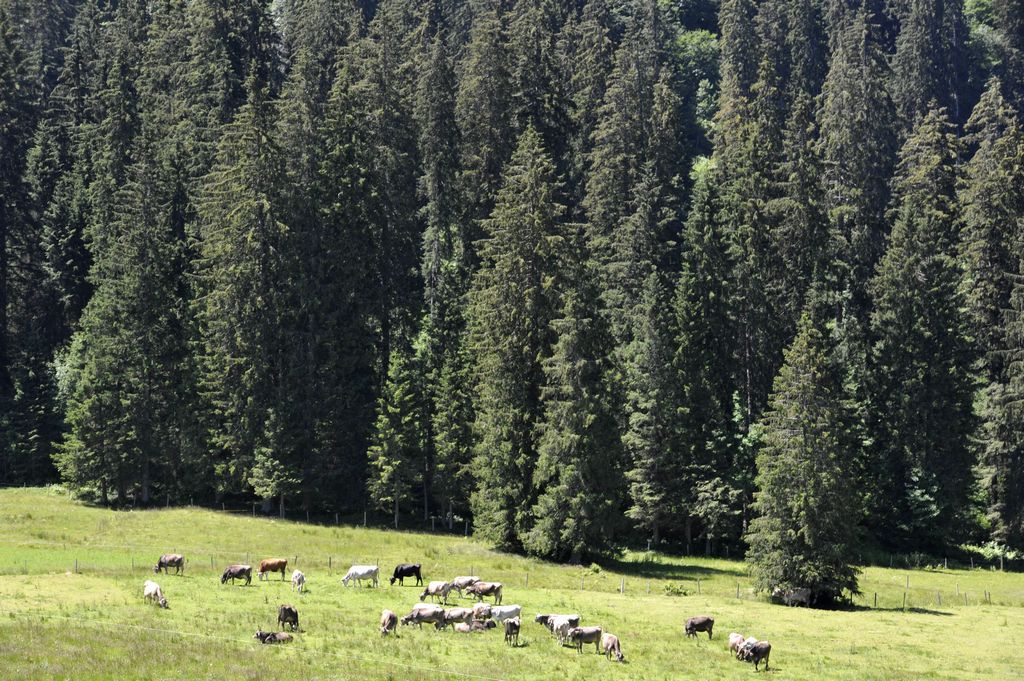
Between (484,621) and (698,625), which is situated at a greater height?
(698,625)

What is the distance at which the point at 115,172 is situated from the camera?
3939 inches

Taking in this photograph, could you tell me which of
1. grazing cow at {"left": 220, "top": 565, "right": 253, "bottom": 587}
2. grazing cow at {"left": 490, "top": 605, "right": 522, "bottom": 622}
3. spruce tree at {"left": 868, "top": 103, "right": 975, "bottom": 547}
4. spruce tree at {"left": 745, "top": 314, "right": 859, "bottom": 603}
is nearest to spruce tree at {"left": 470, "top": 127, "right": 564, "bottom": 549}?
spruce tree at {"left": 745, "top": 314, "right": 859, "bottom": 603}

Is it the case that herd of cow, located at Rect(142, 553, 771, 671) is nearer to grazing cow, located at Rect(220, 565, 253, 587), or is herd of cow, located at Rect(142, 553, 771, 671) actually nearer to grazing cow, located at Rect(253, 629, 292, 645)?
grazing cow, located at Rect(253, 629, 292, 645)

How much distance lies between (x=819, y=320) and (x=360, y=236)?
35055 millimetres

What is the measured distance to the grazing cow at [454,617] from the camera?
45344mm

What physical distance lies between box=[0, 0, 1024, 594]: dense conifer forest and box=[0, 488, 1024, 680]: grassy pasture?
5273mm

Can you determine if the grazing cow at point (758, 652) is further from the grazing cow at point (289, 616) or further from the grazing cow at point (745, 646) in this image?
the grazing cow at point (289, 616)

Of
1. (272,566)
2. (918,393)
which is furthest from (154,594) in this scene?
(918,393)

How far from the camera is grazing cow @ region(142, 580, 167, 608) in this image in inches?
1842

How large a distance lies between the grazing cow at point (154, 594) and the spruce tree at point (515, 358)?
95.1ft

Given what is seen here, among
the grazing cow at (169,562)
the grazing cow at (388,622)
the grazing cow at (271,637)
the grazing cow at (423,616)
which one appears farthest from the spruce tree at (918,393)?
the grazing cow at (271,637)

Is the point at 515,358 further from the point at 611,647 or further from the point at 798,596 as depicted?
the point at 611,647

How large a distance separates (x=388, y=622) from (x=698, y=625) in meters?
12.3

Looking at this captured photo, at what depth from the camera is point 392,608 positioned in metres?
48.4
